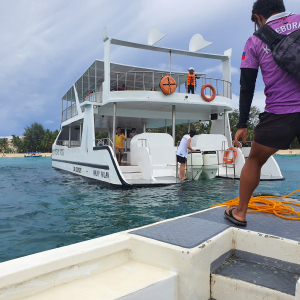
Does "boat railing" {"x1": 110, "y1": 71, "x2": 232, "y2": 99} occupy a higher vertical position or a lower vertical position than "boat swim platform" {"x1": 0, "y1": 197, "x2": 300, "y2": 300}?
higher

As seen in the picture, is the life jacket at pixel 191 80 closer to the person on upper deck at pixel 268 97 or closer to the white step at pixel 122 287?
the person on upper deck at pixel 268 97

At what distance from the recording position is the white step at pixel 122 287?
1329 millimetres

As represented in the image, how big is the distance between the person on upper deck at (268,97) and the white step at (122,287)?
0.90m

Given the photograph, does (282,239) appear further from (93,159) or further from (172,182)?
(93,159)

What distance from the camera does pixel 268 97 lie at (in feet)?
6.71

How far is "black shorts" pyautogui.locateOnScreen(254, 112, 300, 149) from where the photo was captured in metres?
1.89

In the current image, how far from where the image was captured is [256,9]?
2.16 meters

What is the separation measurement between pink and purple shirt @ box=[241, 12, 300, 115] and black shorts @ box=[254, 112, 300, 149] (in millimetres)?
45

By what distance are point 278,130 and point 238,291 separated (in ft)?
3.64

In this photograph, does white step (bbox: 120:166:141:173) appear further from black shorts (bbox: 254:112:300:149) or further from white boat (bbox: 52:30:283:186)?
black shorts (bbox: 254:112:300:149)

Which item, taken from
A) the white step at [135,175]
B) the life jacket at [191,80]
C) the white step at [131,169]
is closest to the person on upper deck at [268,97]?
the white step at [135,175]

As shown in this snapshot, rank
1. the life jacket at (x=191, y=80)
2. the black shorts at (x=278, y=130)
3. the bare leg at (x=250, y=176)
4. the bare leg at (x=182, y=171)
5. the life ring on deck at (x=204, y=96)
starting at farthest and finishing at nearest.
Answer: the life jacket at (x=191, y=80) → the life ring on deck at (x=204, y=96) → the bare leg at (x=182, y=171) → the bare leg at (x=250, y=176) → the black shorts at (x=278, y=130)

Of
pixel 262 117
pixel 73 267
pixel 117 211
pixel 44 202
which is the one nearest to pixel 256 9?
pixel 262 117

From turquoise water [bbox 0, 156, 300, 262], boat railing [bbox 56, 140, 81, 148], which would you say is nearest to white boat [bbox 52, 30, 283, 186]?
turquoise water [bbox 0, 156, 300, 262]
